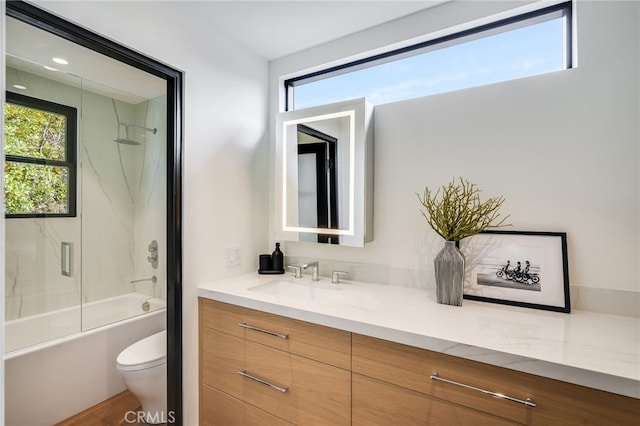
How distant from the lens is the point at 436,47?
1720 mm

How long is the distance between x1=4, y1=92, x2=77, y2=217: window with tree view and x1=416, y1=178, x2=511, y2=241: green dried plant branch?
1.63 metres

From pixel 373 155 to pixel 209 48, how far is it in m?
1.15

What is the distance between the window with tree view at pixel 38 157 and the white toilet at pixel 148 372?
2.43 ft

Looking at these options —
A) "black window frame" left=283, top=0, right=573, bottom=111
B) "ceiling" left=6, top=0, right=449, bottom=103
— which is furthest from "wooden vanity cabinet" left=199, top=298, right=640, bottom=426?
"black window frame" left=283, top=0, right=573, bottom=111

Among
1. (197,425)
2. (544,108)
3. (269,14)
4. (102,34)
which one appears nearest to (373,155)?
(544,108)

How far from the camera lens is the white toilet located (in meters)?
1.50

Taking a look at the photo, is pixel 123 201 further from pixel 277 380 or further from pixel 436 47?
pixel 436 47

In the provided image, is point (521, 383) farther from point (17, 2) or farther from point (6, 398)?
point (17, 2)

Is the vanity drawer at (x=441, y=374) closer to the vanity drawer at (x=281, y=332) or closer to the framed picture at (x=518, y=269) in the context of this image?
the vanity drawer at (x=281, y=332)

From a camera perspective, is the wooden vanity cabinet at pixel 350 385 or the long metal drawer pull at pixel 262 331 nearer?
the wooden vanity cabinet at pixel 350 385

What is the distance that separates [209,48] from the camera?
175 centimetres

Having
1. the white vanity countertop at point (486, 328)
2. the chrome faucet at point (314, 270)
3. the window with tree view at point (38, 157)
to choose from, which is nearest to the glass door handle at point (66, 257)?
the window with tree view at point (38, 157)

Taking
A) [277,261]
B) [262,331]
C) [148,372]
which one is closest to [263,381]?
[262,331]

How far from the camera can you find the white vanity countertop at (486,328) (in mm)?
876
